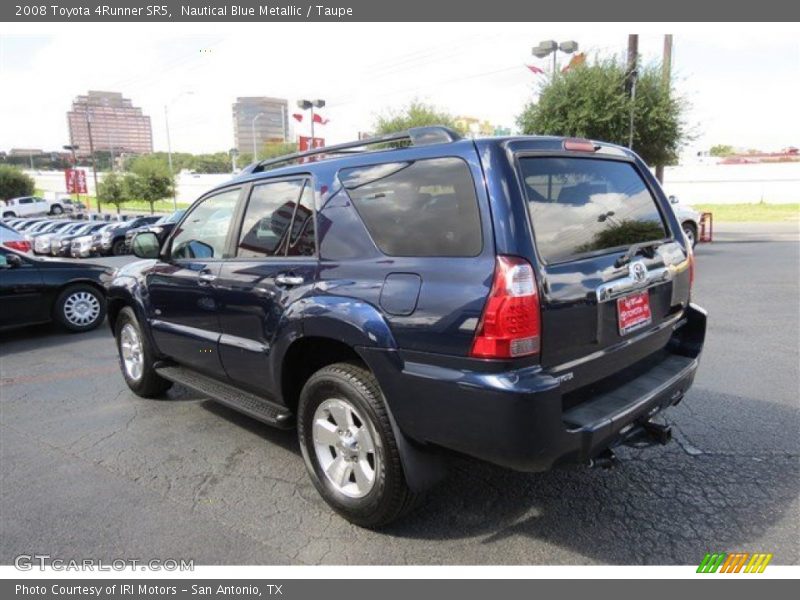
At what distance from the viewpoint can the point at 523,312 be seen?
2.41 m

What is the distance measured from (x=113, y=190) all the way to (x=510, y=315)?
63.8m

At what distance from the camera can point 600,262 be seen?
2762 mm

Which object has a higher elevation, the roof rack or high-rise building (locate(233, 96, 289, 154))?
high-rise building (locate(233, 96, 289, 154))

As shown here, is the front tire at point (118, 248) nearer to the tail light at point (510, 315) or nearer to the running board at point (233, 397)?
the running board at point (233, 397)

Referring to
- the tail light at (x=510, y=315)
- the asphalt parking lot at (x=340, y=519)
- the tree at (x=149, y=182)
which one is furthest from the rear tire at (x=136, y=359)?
the tree at (x=149, y=182)

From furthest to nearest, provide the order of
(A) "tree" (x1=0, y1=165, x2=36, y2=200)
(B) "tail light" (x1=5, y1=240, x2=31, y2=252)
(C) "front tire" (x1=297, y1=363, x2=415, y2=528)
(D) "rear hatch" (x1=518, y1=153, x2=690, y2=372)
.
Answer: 1. (A) "tree" (x1=0, y1=165, x2=36, y2=200)
2. (B) "tail light" (x1=5, y1=240, x2=31, y2=252)
3. (C) "front tire" (x1=297, y1=363, x2=415, y2=528)
4. (D) "rear hatch" (x1=518, y1=153, x2=690, y2=372)

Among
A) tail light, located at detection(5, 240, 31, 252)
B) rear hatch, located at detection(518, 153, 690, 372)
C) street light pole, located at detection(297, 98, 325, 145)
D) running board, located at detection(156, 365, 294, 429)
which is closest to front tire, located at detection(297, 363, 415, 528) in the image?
running board, located at detection(156, 365, 294, 429)

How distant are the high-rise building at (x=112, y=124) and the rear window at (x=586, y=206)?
343 ft

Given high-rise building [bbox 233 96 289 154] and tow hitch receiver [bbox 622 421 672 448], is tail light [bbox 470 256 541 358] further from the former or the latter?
high-rise building [bbox 233 96 289 154]

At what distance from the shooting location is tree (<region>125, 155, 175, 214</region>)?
173 feet

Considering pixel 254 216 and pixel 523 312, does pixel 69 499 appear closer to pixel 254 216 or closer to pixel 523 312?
pixel 254 216

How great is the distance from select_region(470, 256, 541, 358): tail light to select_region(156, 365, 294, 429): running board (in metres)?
1.58

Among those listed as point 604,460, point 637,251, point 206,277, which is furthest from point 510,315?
point 206,277

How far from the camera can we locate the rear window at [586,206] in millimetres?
2639
